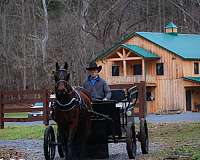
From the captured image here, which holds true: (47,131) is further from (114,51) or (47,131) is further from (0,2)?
(0,2)

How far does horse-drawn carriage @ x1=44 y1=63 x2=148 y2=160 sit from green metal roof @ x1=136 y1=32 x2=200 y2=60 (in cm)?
3786

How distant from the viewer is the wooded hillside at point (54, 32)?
203 feet

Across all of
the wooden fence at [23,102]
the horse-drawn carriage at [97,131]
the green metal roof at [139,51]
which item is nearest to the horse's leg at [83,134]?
the horse-drawn carriage at [97,131]

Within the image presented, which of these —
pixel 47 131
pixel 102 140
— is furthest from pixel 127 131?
pixel 47 131

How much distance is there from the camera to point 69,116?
36.3 ft

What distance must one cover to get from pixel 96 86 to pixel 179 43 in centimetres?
4213

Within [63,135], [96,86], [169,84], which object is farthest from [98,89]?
[169,84]

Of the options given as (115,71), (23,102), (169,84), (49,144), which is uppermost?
(115,71)

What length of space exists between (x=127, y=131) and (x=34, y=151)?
332 centimetres

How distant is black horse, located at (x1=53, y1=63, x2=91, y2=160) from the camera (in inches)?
432

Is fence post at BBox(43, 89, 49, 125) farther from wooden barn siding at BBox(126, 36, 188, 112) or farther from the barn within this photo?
wooden barn siding at BBox(126, 36, 188, 112)

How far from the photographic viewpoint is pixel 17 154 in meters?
13.4

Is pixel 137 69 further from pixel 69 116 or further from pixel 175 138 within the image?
pixel 69 116

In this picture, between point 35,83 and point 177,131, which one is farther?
point 35,83
